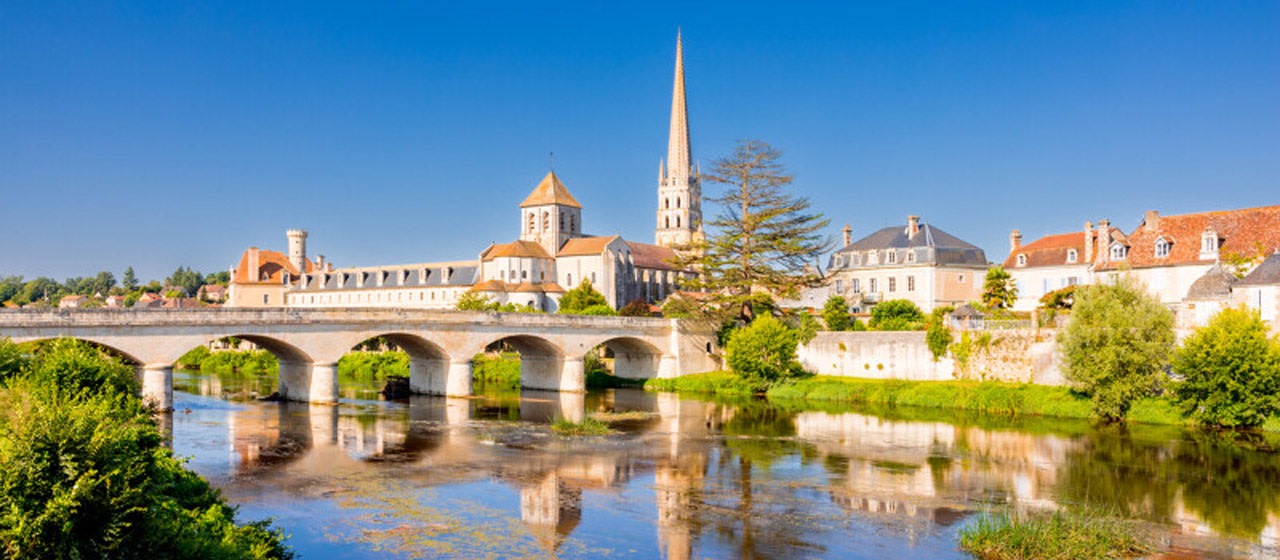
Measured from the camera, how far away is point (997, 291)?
56531 mm

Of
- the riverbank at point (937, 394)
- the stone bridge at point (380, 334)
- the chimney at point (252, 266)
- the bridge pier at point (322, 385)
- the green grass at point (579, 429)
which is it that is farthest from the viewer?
the chimney at point (252, 266)

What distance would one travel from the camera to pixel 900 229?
63031mm

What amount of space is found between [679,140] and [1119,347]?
3728 inches

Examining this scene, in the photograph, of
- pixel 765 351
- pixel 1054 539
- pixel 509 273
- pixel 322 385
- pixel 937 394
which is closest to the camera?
pixel 1054 539

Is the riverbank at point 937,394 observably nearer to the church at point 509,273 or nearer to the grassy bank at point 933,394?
the grassy bank at point 933,394

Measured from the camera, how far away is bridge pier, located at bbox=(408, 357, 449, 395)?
48375 mm

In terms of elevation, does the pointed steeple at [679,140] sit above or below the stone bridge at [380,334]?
above

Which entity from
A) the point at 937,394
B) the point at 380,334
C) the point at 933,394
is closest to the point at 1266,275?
the point at 937,394

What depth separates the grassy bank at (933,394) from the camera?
38.5 m

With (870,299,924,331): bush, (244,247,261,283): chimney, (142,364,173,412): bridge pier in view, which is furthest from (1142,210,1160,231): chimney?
(244,247,261,283): chimney

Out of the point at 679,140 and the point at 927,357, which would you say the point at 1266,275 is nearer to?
the point at 927,357

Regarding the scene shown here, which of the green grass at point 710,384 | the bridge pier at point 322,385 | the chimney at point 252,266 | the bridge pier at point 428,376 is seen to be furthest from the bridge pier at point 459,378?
the chimney at point 252,266

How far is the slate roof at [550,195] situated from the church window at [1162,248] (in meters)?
62.9

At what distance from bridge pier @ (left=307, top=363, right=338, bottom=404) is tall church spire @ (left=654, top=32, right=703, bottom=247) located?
287ft
